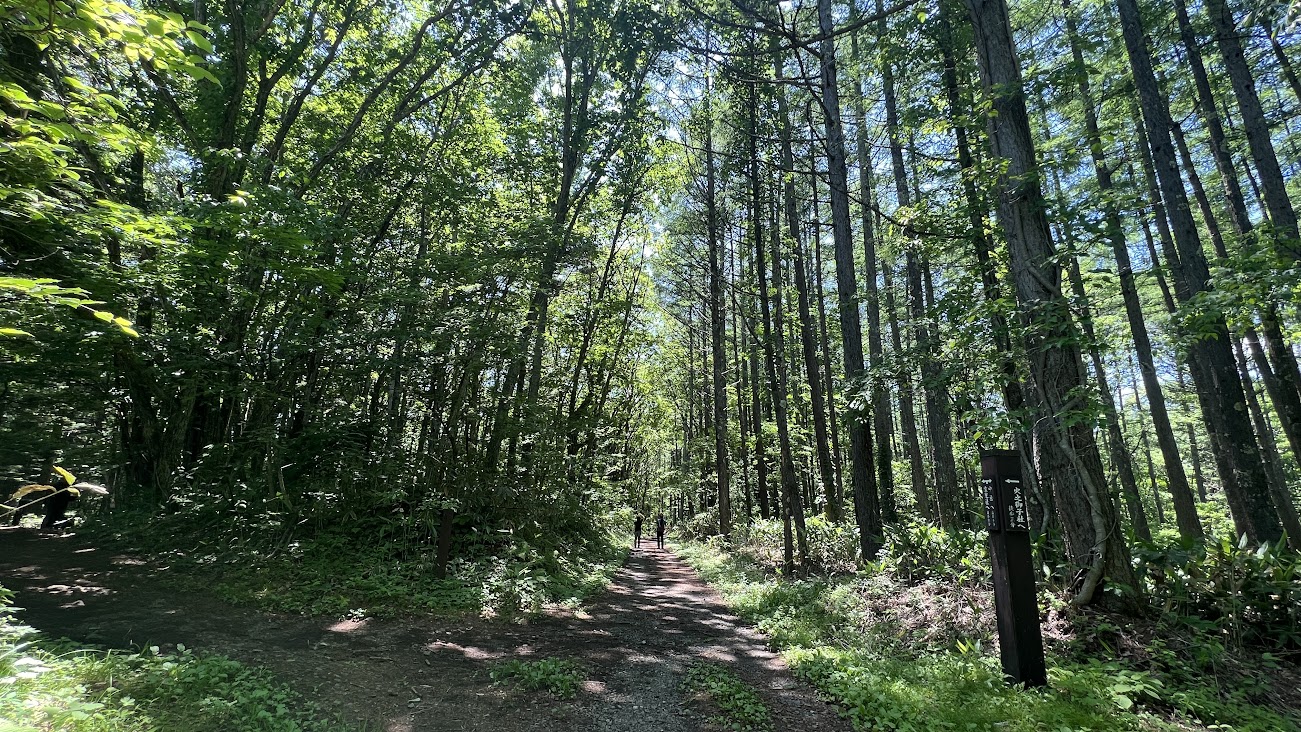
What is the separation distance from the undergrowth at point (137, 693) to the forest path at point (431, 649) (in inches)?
15.3

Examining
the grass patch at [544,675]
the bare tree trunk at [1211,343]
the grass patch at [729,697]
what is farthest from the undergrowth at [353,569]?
the bare tree trunk at [1211,343]

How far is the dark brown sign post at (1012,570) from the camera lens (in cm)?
412

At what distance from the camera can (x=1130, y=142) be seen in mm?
12891

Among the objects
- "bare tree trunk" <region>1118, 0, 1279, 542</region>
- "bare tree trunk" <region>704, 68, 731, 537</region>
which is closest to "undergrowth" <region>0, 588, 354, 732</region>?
"bare tree trunk" <region>1118, 0, 1279, 542</region>

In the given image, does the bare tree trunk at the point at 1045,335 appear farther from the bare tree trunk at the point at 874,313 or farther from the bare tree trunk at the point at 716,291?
the bare tree trunk at the point at 716,291

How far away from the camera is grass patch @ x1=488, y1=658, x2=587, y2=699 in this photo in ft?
15.2

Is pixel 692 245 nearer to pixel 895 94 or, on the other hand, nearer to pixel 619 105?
pixel 619 105

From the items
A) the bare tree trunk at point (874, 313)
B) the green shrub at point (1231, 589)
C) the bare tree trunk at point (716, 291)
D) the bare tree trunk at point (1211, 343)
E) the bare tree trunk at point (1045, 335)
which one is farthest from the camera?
the bare tree trunk at point (716, 291)

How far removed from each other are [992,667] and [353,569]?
25.7ft

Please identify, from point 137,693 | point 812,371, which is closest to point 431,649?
point 137,693

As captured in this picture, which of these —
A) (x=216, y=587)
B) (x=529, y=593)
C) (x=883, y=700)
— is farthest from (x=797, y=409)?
(x=216, y=587)

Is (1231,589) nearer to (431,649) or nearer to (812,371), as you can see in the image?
(812,371)

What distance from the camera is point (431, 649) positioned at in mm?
5668

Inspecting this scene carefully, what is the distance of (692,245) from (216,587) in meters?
14.3
